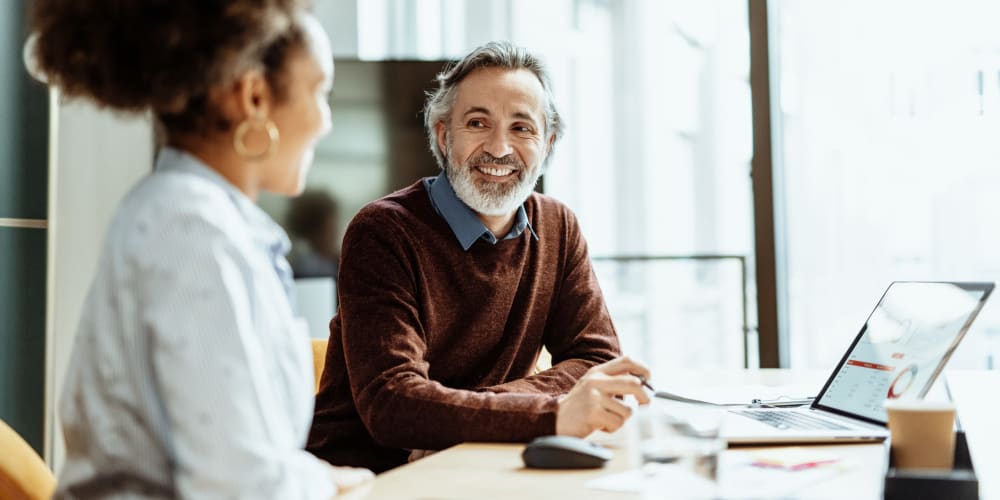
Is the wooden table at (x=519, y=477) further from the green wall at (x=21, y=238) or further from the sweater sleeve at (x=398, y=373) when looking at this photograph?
the green wall at (x=21, y=238)

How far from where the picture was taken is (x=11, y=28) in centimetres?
283

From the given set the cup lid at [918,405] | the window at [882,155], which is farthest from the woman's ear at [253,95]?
the window at [882,155]

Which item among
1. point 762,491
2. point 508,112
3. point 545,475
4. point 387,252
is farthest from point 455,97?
point 762,491

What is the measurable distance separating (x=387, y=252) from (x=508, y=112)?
424mm

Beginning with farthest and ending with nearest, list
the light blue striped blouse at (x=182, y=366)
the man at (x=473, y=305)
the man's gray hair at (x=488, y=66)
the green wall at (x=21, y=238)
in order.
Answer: the green wall at (x=21, y=238) → the man's gray hair at (x=488, y=66) → the man at (x=473, y=305) → the light blue striped blouse at (x=182, y=366)

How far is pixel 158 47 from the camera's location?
836 millimetres

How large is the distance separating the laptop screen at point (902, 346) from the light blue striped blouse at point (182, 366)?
86cm

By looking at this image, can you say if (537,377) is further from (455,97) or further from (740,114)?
(740,114)

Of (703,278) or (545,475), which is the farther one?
(703,278)

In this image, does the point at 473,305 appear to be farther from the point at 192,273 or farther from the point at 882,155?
the point at 882,155

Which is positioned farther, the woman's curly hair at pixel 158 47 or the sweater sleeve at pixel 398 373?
the sweater sleeve at pixel 398 373

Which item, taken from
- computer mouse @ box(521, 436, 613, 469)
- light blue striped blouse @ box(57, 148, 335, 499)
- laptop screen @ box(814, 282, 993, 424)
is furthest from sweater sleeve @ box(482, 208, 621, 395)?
light blue striped blouse @ box(57, 148, 335, 499)

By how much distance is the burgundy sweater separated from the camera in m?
1.41

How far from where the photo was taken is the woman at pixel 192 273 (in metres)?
0.75
